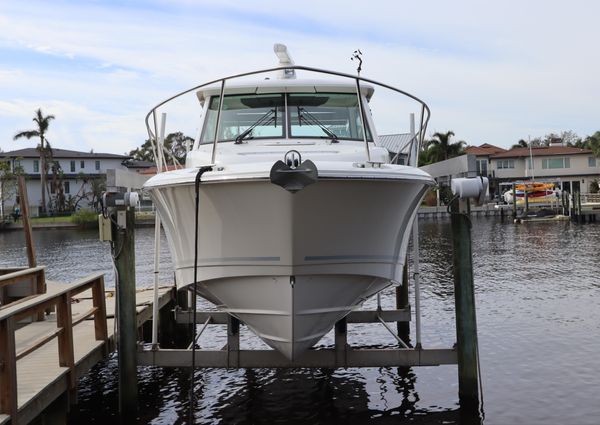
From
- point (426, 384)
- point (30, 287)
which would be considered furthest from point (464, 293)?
point (30, 287)

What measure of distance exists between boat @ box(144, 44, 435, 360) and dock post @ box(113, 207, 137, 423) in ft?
1.60

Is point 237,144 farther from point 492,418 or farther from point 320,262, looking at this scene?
point 492,418

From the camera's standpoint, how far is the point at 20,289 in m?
10.7

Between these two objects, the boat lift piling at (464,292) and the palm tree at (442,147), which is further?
the palm tree at (442,147)

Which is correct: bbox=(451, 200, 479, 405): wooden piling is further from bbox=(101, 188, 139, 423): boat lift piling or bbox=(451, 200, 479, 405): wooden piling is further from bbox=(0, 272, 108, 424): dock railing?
bbox=(0, 272, 108, 424): dock railing

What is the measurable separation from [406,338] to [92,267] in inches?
791

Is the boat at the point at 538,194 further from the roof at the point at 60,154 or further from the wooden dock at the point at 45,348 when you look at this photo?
the wooden dock at the point at 45,348

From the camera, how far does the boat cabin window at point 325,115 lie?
8.69 metres

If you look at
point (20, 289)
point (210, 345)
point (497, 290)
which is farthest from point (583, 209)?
point (20, 289)

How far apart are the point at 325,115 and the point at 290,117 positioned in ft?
1.57

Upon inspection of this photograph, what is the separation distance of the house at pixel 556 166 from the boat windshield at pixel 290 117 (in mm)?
68050

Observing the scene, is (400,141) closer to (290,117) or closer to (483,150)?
(290,117)

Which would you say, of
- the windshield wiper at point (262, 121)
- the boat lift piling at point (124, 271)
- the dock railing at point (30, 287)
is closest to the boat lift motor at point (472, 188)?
the windshield wiper at point (262, 121)

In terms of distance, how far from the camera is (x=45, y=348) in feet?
28.7
